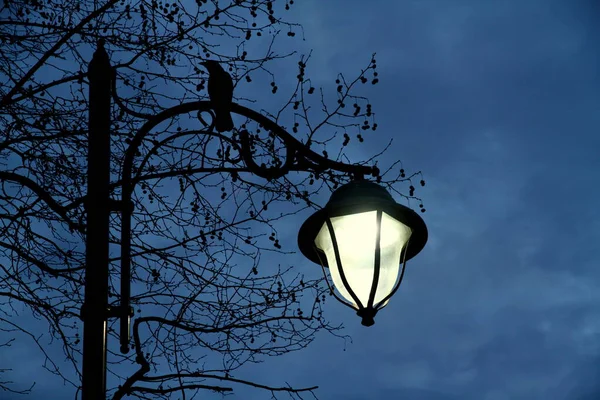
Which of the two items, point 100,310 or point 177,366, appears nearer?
point 100,310

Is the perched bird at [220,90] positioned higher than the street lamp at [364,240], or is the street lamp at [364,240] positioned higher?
the perched bird at [220,90]

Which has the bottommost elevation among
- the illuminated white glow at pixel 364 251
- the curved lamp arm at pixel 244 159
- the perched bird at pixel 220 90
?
the illuminated white glow at pixel 364 251

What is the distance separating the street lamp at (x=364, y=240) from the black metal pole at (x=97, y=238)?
1.07 m

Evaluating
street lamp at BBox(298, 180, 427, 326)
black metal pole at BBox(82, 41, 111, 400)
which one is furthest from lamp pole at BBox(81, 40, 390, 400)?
street lamp at BBox(298, 180, 427, 326)

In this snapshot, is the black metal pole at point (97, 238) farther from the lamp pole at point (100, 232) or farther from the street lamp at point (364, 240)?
the street lamp at point (364, 240)

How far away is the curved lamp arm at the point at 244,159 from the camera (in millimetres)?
3201

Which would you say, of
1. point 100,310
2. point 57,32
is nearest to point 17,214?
point 57,32

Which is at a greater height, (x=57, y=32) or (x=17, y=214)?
(x=57, y=32)

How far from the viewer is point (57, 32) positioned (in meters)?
6.09

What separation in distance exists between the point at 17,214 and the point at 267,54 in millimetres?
2649

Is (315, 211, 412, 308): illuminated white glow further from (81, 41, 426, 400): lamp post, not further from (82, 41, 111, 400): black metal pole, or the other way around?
(82, 41, 111, 400): black metal pole

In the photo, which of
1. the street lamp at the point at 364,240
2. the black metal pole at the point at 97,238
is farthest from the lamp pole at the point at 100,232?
the street lamp at the point at 364,240

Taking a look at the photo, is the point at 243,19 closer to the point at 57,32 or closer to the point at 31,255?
the point at 57,32

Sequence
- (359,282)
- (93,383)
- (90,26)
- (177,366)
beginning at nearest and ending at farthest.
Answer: (93,383) < (359,282) < (177,366) < (90,26)
